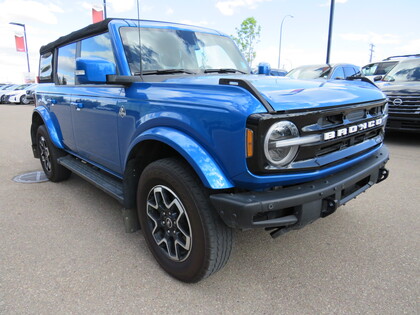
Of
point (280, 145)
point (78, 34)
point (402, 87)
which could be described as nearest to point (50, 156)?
point (78, 34)

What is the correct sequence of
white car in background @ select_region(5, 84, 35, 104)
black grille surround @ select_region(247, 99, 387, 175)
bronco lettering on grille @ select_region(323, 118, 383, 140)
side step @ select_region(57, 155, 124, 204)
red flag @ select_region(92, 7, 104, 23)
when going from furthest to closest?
white car in background @ select_region(5, 84, 35, 104) < red flag @ select_region(92, 7, 104, 23) < side step @ select_region(57, 155, 124, 204) < bronco lettering on grille @ select_region(323, 118, 383, 140) < black grille surround @ select_region(247, 99, 387, 175)

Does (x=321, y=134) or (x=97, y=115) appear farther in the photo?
(x=97, y=115)

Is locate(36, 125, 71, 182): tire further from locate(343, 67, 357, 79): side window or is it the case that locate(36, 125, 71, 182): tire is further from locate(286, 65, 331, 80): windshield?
locate(343, 67, 357, 79): side window

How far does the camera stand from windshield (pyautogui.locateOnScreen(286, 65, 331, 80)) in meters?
9.12

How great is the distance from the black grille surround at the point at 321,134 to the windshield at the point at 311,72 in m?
7.17

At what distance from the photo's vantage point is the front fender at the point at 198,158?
6.03 feet

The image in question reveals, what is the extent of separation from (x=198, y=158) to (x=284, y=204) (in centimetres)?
58

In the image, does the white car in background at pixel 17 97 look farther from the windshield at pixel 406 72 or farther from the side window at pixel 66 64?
the windshield at pixel 406 72

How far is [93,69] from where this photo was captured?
7.91 ft

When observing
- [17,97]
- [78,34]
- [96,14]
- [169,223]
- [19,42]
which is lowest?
[17,97]

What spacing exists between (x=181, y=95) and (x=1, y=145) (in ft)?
24.5

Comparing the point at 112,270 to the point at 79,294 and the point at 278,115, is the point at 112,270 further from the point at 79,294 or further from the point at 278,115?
the point at 278,115

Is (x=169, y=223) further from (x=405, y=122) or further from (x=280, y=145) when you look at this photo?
(x=405, y=122)

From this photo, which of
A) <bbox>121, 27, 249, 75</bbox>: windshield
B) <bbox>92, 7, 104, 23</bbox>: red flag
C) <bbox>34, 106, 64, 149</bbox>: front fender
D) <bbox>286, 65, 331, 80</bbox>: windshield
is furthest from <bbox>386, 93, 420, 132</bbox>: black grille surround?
<bbox>92, 7, 104, 23</bbox>: red flag
